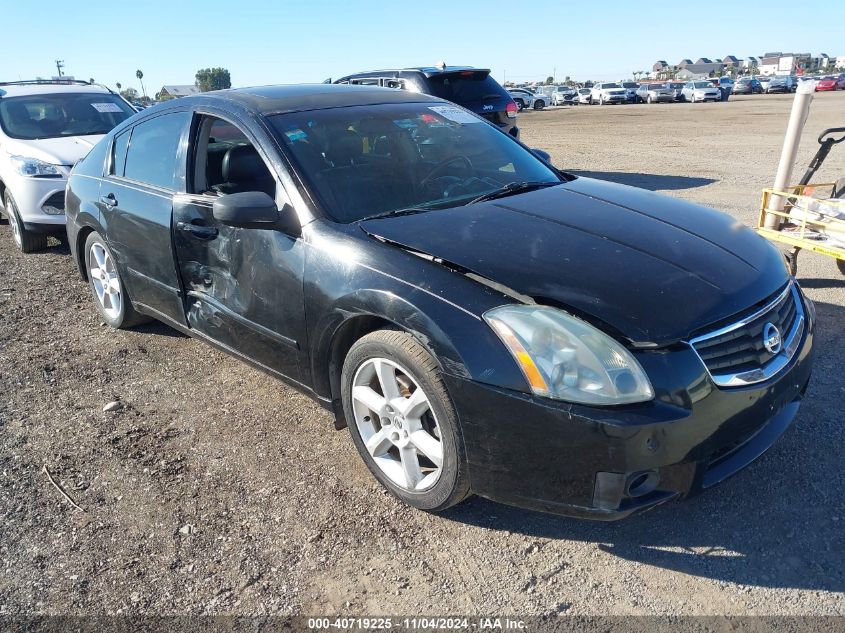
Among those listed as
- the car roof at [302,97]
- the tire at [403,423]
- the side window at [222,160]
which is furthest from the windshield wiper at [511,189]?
the side window at [222,160]

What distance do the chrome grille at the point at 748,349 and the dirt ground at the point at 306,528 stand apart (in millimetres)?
624

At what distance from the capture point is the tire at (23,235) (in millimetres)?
7242

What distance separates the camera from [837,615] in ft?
7.36

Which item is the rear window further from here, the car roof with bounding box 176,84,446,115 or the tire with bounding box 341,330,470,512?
the tire with bounding box 341,330,470,512

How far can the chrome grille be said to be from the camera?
2.42m

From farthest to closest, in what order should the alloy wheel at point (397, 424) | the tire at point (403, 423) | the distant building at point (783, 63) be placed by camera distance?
the distant building at point (783, 63) < the alloy wheel at point (397, 424) < the tire at point (403, 423)

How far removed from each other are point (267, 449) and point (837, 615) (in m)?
2.45

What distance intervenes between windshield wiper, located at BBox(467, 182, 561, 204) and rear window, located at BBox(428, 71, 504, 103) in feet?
19.2

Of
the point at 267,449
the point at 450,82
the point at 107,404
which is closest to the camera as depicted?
the point at 267,449

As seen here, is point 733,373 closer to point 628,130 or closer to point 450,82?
point 450,82

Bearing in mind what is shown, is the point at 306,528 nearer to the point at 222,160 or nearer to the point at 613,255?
the point at 613,255

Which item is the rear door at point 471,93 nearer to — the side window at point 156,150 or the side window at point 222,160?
the side window at point 156,150

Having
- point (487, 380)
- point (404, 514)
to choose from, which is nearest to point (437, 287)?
point (487, 380)

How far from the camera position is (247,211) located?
2992 millimetres
